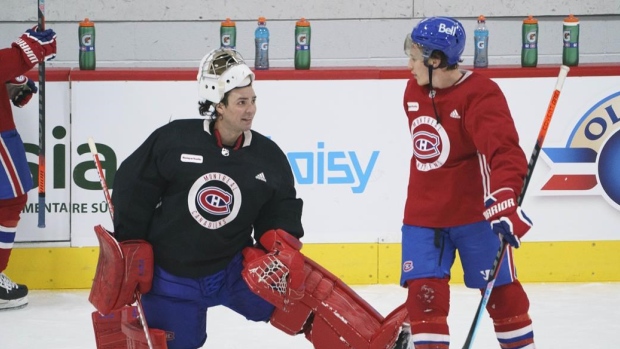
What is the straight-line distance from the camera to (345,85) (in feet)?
18.6

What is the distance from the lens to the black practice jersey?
3.59 metres

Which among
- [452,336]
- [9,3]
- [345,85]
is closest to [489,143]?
[452,336]

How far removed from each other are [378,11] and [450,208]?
4.23 metres

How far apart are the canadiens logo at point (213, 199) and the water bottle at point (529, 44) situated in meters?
2.55

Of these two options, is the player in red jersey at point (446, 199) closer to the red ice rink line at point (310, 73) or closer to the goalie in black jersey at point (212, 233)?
the goalie in black jersey at point (212, 233)

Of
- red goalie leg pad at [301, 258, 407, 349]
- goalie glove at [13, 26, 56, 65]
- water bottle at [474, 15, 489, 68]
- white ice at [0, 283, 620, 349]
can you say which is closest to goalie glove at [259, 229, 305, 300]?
red goalie leg pad at [301, 258, 407, 349]

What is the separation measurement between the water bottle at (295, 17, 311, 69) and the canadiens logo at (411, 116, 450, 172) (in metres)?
1.89

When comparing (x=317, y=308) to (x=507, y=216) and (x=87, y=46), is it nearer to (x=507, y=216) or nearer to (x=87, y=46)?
(x=507, y=216)

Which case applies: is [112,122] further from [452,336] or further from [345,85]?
[452,336]

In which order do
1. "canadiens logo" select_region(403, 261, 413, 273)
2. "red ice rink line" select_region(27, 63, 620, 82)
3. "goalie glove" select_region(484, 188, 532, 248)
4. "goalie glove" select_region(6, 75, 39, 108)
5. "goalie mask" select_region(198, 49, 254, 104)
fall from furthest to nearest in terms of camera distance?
"red ice rink line" select_region(27, 63, 620, 82)
"goalie glove" select_region(6, 75, 39, 108)
"canadiens logo" select_region(403, 261, 413, 273)
"goalie mask" select_region(198, 49, 254, 104)
"goalie glove" select_region(484, 188, 532, 248)

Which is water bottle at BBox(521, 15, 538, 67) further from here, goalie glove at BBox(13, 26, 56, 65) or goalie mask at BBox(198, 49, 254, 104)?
goalie mask at BBox(198, 49, 254, 104)

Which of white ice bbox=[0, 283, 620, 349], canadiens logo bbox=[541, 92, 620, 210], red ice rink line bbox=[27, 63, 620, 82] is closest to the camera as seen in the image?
white ice bbox=[0, 283, 620, 349]

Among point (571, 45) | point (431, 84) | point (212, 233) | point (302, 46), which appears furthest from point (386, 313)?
point (212, 233)

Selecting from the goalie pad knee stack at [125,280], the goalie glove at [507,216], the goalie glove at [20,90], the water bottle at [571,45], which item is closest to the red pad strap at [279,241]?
the goalie pad knee stack at [125,280]
